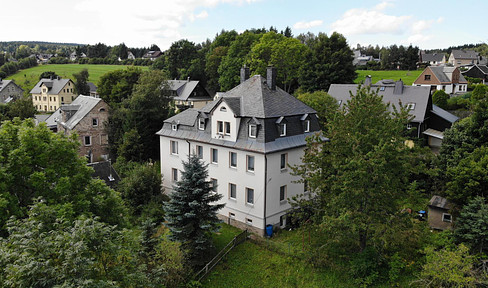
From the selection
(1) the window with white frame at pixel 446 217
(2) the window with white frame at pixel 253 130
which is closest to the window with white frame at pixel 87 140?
(2) the window with white frame at pixel 253 130

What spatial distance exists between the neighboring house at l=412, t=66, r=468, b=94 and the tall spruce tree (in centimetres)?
5496

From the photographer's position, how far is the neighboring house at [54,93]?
8988cm

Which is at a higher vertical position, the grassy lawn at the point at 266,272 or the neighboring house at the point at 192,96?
the neighboring house at the point at 192,96

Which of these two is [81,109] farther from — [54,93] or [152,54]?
[152,54]

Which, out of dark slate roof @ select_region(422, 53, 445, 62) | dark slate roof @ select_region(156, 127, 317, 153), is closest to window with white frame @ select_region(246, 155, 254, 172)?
dark slate roof @ select_region(156, 127, 317, 153)

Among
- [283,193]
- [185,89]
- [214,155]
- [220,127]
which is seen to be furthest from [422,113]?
[185,89]

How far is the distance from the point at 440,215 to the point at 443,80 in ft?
158

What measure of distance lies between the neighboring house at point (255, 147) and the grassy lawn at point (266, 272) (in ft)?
9.48

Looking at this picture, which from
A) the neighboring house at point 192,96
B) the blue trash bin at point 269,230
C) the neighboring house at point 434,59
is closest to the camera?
the blue trash bin at point 269,230

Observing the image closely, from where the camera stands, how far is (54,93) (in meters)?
89.9

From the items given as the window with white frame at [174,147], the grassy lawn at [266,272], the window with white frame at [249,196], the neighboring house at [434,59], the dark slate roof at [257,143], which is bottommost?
the grassy lawn at [266,272]

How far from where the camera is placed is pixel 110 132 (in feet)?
147

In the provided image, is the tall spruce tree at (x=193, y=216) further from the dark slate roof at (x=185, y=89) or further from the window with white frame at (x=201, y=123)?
the dark slate roof at (x=185, y=89)

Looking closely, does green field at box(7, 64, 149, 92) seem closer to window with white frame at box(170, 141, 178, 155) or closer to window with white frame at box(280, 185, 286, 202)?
window with white frame at box(170, 141, 178, 155)
